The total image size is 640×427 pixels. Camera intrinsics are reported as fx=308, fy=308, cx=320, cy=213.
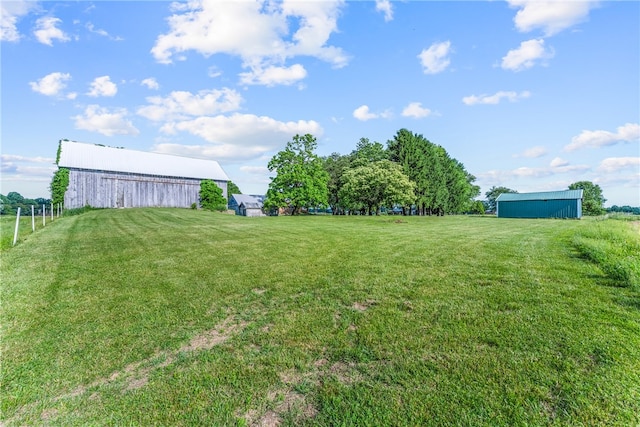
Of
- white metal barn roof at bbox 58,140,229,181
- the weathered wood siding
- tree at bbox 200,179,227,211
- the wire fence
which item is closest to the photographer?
the wire fence

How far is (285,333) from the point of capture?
13.2 feet

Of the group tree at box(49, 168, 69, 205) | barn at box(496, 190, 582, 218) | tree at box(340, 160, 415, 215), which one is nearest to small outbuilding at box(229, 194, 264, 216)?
tree at box(340, 160, 415, 215)

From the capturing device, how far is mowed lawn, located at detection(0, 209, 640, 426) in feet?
8.72

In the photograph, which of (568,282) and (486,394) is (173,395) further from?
(568,282)

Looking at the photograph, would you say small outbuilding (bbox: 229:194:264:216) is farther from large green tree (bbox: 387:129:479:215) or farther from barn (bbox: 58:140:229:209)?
large green tree (bbox: 387:129:479:215)

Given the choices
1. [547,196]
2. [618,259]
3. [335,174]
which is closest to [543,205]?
[547,196]

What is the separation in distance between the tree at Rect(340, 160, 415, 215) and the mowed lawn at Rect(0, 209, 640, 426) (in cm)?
2968

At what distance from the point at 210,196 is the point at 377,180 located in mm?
22350

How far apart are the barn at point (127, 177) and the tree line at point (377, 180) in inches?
493

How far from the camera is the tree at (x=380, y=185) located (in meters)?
36.0

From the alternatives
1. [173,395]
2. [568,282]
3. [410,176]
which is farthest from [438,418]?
[410,176]

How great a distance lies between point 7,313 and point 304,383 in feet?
15.8

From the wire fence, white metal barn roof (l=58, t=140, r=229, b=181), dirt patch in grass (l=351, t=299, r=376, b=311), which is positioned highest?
white metal barn roof (l=58, t=140, r=229, b=181)

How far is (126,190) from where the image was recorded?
36812 mm
